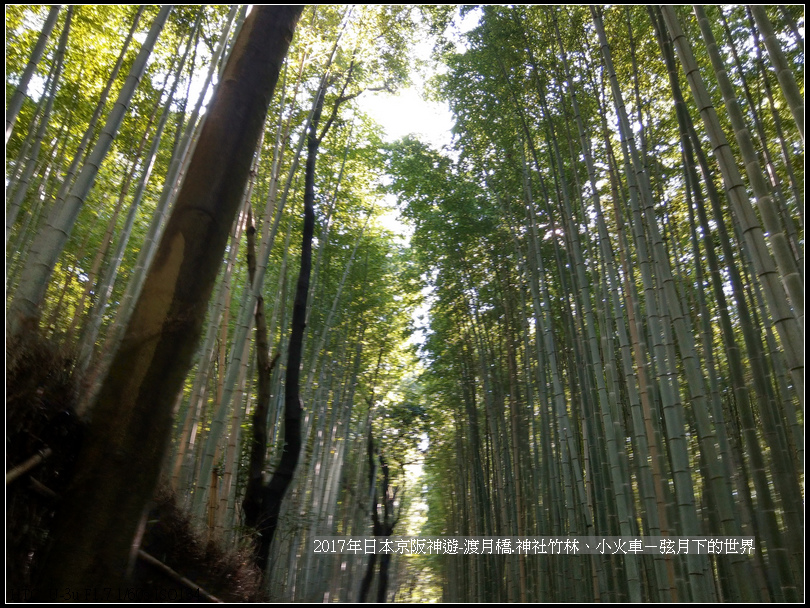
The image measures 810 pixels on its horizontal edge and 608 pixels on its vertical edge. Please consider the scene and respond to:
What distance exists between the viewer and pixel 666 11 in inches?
71.1

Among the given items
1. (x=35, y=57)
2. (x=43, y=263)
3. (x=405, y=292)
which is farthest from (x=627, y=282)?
(x=405, y=292)

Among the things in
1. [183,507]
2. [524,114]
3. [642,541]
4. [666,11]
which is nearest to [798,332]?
[666,11]

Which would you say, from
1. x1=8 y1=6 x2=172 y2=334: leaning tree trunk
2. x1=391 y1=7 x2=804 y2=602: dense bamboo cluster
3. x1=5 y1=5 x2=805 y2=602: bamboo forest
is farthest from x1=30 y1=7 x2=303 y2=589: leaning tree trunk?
x1=391 y1=7 x2=804 y2=602: dense bamboo cluster

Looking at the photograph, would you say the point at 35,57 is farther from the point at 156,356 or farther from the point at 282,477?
the point at 282,477

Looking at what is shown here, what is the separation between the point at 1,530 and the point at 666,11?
2580 millimetres

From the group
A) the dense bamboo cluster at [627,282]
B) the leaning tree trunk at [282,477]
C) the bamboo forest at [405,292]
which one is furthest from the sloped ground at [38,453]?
the dense bamboo cluster at [627,282]

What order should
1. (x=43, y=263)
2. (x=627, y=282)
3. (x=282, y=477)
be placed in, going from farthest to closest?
(x=627, y=282) → (x=282, y=477) → (x=43, y=263)

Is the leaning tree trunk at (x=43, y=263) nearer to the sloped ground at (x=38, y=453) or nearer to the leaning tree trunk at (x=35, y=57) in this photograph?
the sloped ground at (x=38, y=453)

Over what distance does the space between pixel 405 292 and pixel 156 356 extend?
7661mm

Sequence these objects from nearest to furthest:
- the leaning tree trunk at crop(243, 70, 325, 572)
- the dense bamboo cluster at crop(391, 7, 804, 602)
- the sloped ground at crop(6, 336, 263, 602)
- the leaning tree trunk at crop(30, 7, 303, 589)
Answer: the leaning tree trunk at crop(30, 7, 303, 589), the sloped ground at crop(6, 336, 263, 602), the dense bamboo cluster at crop(391, 7, 804, 602), the leaning tree trunk at crop(243, 70, 325, 572)

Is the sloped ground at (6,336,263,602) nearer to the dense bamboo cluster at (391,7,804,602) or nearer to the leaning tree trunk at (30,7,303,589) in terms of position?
the leaning tree trunk at (30,7,303,589)

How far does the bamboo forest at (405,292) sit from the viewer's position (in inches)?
56.9

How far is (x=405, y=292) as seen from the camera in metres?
8.96

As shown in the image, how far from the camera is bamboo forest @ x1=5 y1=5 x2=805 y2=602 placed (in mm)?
1444
